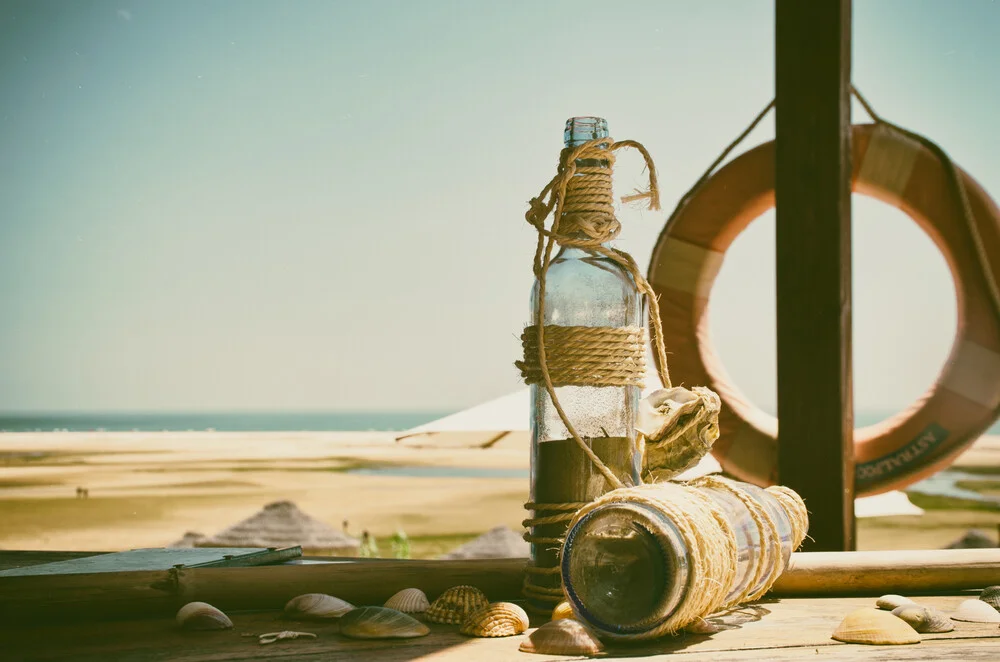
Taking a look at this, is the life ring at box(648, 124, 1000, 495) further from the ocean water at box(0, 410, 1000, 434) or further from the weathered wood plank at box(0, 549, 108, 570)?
the ocean water at box(0, 410, 1000, 434)

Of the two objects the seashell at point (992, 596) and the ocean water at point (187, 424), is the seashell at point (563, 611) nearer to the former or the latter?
the seashell at point (992, 596)

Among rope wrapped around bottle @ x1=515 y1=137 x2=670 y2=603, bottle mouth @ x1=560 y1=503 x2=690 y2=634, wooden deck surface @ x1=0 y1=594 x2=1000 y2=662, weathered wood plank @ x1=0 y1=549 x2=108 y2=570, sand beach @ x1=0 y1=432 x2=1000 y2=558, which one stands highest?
rope wrapped around bottle @ x1=515 y1=137 x2=670 y2=603

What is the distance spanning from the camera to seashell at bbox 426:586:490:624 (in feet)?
3.61

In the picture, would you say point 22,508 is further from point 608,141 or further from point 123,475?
point 608,141

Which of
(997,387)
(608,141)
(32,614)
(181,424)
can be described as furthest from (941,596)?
(181,424)

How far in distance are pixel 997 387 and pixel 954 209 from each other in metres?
0.57

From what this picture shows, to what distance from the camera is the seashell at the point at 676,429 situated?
1139mm

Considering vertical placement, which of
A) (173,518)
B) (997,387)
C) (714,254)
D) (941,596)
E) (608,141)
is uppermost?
(714,254)

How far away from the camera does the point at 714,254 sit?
3264 mm

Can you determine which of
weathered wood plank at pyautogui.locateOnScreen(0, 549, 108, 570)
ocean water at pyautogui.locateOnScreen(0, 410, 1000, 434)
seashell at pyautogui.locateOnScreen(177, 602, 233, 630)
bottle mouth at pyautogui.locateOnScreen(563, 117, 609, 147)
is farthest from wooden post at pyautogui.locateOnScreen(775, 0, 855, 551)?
ocean water at pyautogui.locateOnScreen(0, 410, 1000, 434)

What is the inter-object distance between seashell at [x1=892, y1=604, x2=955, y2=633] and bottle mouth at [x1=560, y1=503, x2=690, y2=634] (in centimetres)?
32

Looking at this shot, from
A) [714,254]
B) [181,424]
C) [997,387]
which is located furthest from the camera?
[181,424]

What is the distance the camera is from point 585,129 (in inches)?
48.1

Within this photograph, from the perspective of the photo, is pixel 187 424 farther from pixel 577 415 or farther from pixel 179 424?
pixel 577 415
